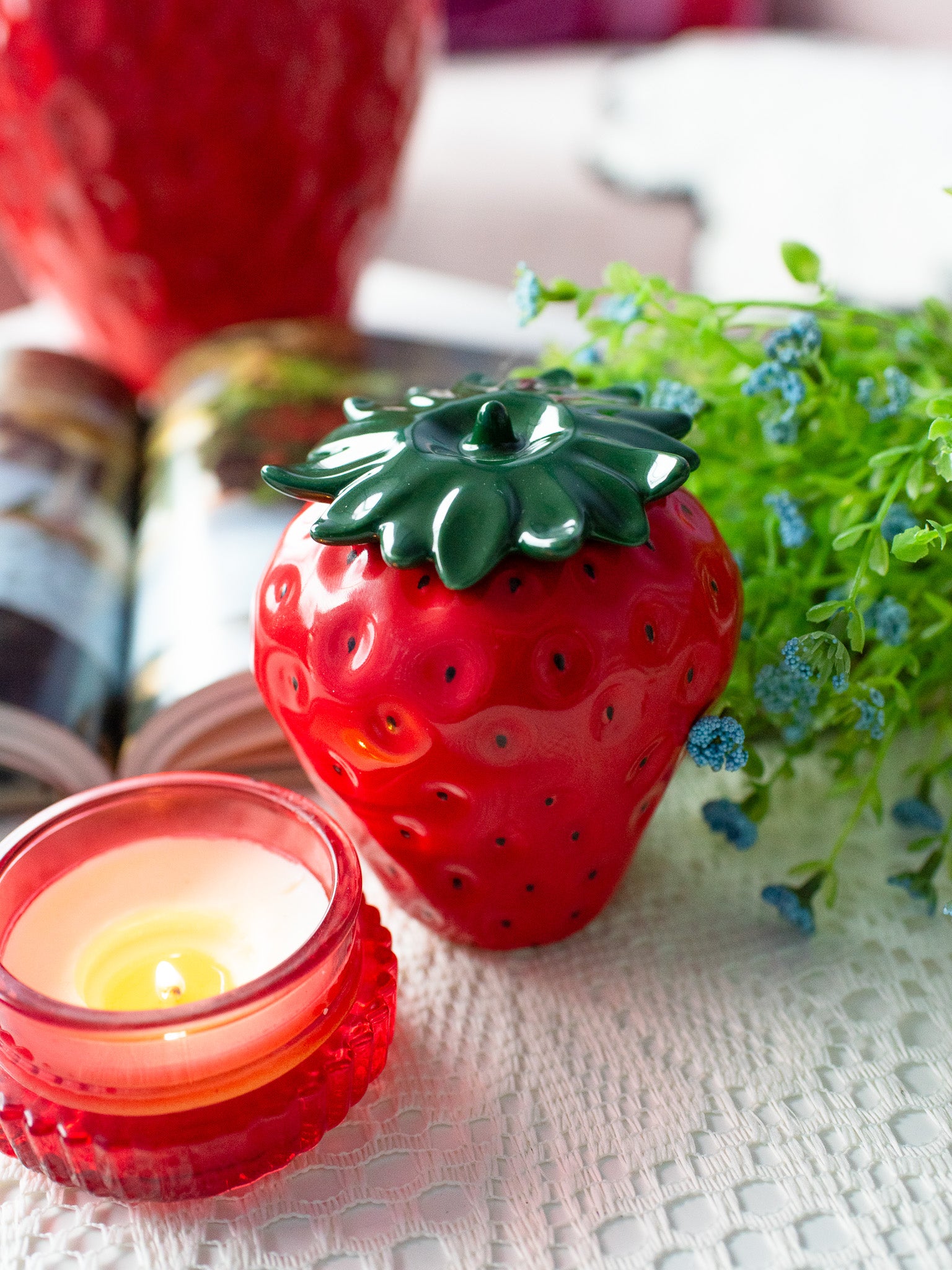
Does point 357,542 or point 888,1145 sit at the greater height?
point 357,542

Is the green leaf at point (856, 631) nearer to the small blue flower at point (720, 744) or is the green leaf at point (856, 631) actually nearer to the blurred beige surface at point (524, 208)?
the small blue flower at point (720, 744)

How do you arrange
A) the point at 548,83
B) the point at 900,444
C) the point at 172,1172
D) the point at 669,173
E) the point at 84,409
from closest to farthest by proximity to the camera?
the point at 172,1172 → the point at 900,444 → the point at 84,409 → the point at 669,173 → the point at 548,83

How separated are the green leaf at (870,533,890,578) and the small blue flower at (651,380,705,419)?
0.34ft

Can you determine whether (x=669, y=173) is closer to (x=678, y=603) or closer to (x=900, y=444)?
(x=900, y=444)

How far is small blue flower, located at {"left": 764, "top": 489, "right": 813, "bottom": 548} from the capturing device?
1.61 feet

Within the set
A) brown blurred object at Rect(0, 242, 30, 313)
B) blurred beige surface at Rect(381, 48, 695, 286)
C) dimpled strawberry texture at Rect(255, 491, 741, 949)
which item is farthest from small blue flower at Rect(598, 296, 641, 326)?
brown blurred object at Rect(0, 242, 30, 313)

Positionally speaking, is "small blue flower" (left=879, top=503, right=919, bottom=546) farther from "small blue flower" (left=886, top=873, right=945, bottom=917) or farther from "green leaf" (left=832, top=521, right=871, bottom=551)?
"small blue flower" (left=886, top=873, right=945, bottom=917)

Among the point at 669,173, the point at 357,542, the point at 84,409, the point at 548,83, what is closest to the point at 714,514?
the point at 357,542

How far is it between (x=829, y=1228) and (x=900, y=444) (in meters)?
0.32

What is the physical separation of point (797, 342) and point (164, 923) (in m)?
0.35

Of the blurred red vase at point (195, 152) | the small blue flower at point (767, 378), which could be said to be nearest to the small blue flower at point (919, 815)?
the small blue flower at point (767, 378)

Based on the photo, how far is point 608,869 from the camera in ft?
1.58

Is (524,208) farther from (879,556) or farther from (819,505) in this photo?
(879,556)

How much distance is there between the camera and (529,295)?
513mm
